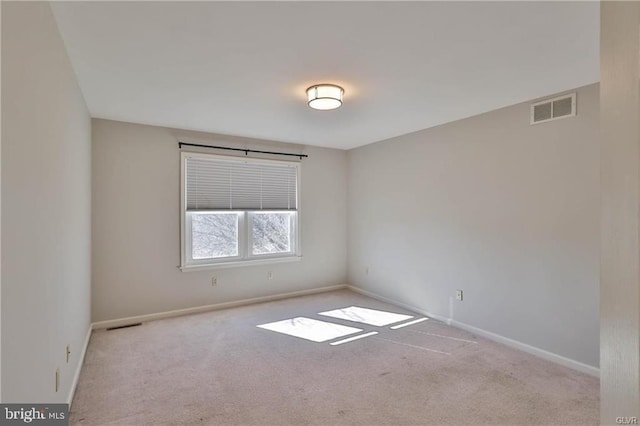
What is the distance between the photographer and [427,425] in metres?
2.07

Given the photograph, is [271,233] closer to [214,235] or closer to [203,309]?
[214,235]

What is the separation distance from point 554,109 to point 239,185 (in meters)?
3.79

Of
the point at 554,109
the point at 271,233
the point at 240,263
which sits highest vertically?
the point at 554,109

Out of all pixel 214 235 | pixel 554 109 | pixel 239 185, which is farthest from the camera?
pixel 239 185

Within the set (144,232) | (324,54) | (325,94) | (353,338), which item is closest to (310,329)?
(353,338)

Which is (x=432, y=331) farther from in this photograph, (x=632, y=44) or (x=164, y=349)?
(x=632, y=44)

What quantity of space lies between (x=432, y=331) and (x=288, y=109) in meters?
2.95

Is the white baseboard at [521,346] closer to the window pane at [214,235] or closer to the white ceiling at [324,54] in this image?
the white ceiling at [324,54]

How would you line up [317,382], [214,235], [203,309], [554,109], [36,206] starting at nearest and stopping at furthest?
1. [36,206]
2. [317,382]
3. [554,109]
4. [203,309]
5. [214,235]

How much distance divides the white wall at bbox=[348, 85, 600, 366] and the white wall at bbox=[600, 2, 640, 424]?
78.5 inches

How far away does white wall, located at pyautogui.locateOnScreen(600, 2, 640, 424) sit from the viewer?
1083mm

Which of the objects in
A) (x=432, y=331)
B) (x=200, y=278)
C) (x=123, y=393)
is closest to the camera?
(x=123, y=393)

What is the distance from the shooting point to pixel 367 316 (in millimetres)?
4207

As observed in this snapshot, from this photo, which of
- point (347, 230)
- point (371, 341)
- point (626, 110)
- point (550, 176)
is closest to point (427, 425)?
point (371, 341)
